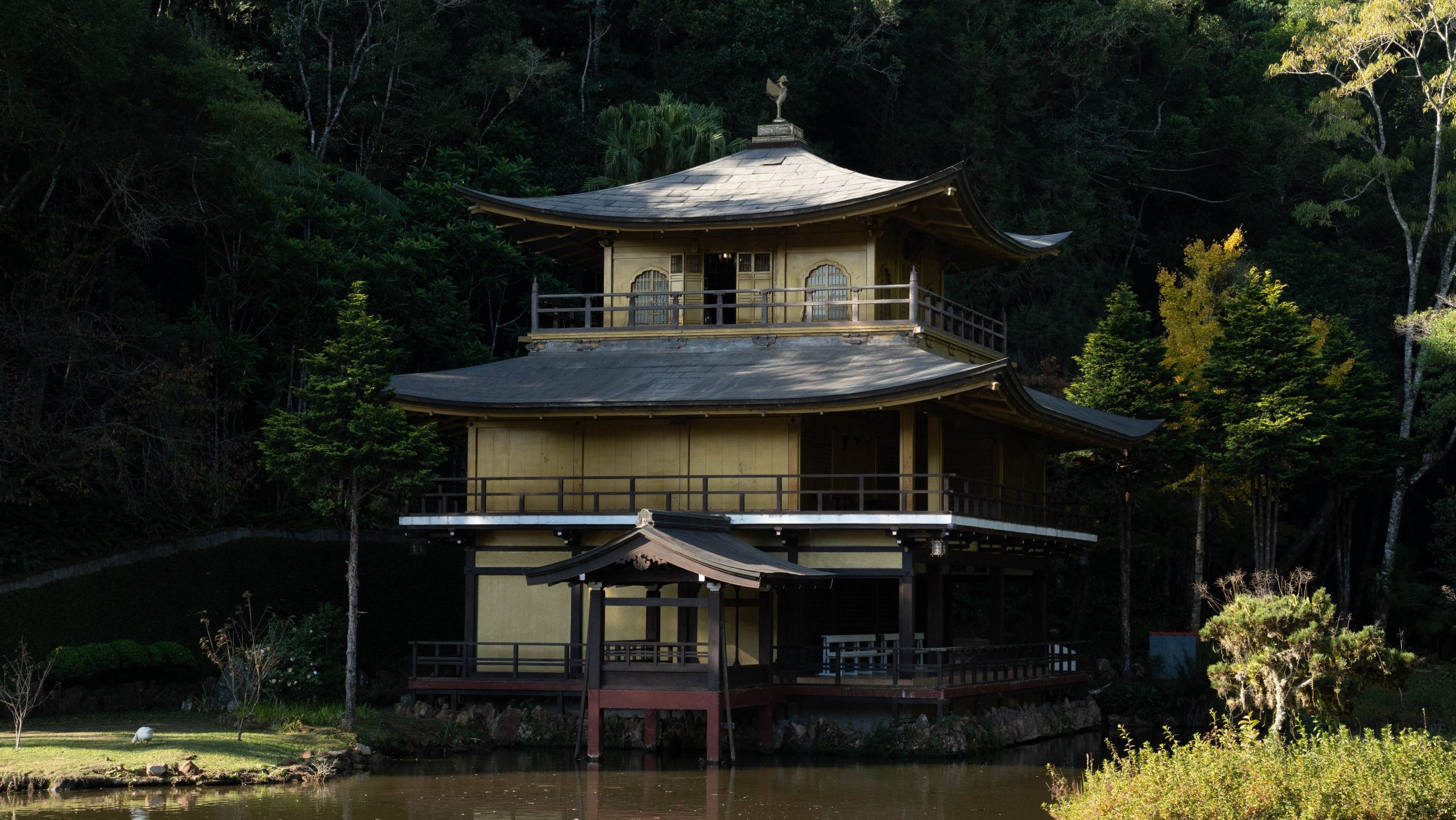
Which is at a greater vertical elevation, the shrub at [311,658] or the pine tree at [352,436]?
the pine tree at [352,436]

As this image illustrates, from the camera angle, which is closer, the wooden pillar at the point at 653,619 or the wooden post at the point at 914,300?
the wooden pillar at the point at 653,619

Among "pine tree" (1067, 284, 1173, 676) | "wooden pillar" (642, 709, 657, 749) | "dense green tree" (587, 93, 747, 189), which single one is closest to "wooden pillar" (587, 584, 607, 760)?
"wooden pillar" (642, 709, 657, 749)

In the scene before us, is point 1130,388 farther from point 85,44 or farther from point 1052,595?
point 85,44

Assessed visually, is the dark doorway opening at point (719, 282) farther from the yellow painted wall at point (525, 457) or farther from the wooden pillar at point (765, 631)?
the wooden pillar at point (765, 631)

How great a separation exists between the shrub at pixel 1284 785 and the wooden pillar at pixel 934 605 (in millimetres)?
11912

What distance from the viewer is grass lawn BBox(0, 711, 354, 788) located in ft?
71.3

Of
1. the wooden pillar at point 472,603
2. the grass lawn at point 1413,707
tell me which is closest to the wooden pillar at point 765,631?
the wooden pillar at point 472,603

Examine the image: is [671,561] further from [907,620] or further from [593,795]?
[907,620]

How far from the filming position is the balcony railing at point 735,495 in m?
28.2

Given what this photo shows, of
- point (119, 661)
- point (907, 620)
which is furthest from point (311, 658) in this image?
point (907, 620)

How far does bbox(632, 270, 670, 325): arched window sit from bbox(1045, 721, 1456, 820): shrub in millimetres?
17882

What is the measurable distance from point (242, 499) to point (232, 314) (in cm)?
406

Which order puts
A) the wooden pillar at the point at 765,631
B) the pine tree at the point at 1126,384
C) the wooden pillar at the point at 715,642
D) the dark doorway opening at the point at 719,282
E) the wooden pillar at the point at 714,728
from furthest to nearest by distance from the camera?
the pine tree at the point at 1126,384 < the dark doorway opening at the point at 719,282 < the wooden pillar at the point at 765,631 < the wooden pillar at the point at 715,642 < the wooden pillar at the point at 714,728

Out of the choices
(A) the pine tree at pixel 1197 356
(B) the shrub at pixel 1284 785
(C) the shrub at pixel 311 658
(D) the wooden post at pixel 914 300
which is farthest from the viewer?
(A) the pine tree at pixel 1197 356
